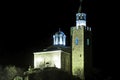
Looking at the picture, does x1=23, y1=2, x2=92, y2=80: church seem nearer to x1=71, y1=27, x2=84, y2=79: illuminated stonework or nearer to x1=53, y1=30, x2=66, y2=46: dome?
x1=71, y1=27, x2=84, y2=79: illuminated stonework

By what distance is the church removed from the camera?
89938 millimetres

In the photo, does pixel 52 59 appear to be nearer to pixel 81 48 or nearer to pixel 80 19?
pixel 81 48

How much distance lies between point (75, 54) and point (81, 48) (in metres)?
1.53

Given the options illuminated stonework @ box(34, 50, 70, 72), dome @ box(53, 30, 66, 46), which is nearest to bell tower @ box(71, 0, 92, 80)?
illuminated stonework @ box(34, 50, 70, 72)

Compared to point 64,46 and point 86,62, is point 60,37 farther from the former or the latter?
point 86,62

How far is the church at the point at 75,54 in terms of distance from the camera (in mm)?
89938

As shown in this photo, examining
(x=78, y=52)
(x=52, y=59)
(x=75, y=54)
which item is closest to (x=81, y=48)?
(x=78, y=52)

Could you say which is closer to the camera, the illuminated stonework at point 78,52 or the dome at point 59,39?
the illuminated stonework at point 78,52

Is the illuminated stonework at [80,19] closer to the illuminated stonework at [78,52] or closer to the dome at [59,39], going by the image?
the illuminated stonework at [78,52]

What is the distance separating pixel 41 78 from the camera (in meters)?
83.5

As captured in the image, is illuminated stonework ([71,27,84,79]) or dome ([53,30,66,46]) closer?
illuminated stonework ([71,27,84,79])

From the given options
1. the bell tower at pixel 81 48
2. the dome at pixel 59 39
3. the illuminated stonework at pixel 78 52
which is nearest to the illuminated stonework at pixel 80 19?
the bell tower at pixel 81 48

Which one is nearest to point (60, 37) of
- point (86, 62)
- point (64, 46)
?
point (64, 46)

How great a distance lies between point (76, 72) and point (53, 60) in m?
4.66
